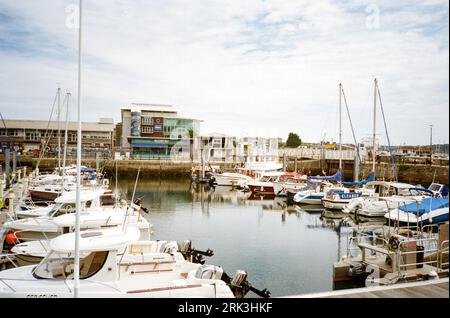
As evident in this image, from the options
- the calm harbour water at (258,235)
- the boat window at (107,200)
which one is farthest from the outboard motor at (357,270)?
the boat window at (107,200)

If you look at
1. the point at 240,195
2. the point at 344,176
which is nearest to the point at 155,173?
the point at 240,195

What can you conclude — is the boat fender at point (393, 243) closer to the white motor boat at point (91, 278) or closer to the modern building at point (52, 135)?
the white motor boat at point (91, 278)

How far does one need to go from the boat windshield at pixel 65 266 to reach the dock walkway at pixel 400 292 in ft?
16.0

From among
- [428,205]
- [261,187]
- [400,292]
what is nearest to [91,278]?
[400,292]

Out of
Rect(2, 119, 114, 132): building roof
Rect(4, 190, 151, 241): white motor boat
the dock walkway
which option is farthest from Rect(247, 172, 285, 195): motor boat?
Rect(2, 119, 114, 132): building roof

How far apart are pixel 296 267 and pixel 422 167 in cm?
3777

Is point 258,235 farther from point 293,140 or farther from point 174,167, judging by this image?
point 293,140

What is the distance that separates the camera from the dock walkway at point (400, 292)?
5.08 m

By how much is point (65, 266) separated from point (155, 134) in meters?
54.4

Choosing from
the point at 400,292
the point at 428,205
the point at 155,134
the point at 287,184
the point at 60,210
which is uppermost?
the point at 155,134

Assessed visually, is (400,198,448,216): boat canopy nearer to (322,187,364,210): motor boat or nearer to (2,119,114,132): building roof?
(322,187,364,210): motor boat

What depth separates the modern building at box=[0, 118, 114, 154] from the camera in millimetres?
61062

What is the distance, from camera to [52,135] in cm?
6309
